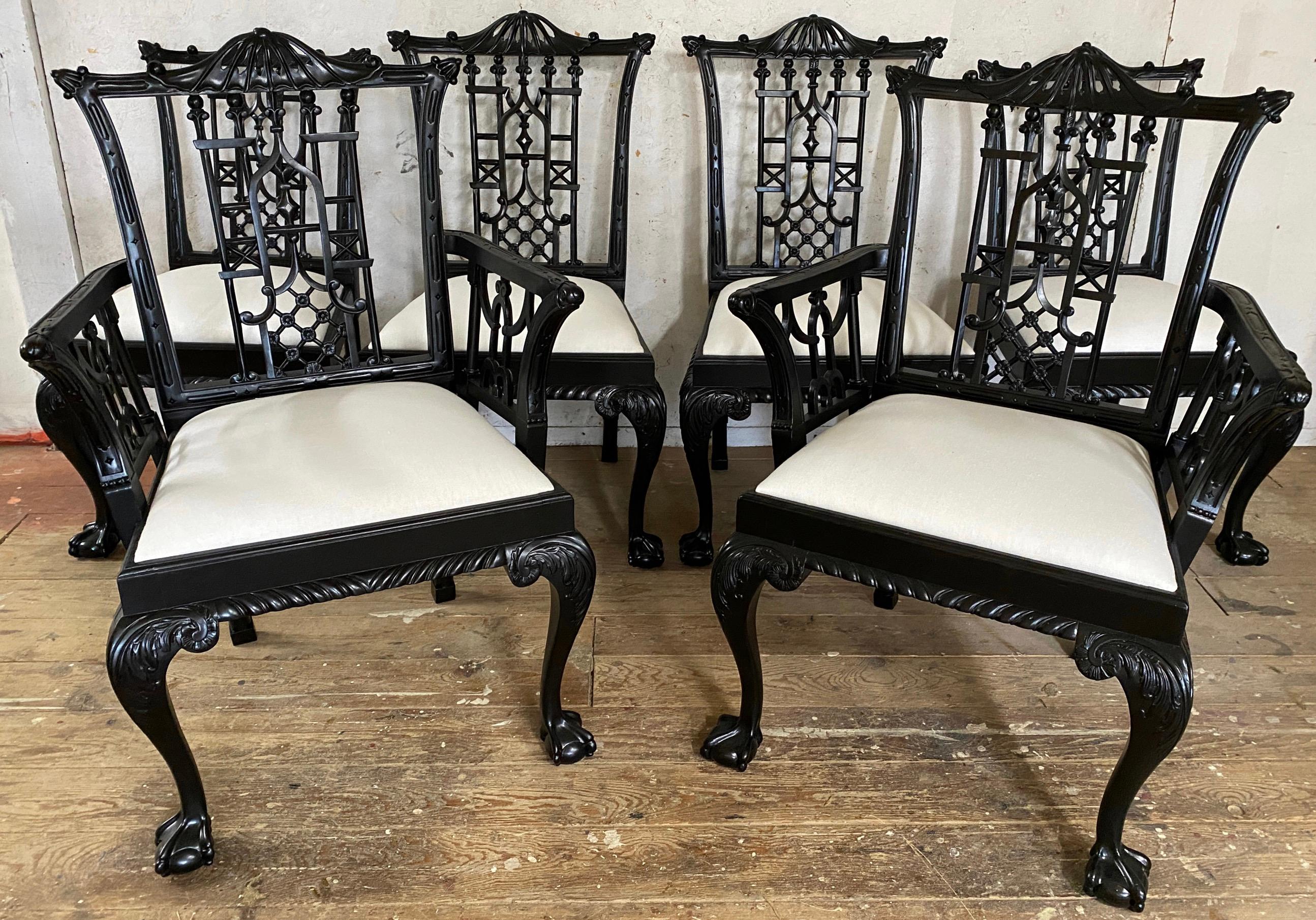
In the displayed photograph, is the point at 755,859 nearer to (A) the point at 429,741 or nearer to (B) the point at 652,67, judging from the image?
(A) the point at 429,741

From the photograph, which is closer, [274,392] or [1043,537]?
[1043,537]

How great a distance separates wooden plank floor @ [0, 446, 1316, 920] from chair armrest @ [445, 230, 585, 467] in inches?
21.2

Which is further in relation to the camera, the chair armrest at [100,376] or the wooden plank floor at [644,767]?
the wooden plank floor at [644,767]

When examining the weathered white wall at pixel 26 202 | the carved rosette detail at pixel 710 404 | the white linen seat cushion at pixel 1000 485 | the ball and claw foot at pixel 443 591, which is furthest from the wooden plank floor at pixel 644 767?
the weathered white wall at pixel 26 202

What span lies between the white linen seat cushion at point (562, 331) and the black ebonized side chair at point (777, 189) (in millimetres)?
186

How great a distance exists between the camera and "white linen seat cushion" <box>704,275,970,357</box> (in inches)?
Answer: 87.5

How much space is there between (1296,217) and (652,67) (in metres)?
1.90

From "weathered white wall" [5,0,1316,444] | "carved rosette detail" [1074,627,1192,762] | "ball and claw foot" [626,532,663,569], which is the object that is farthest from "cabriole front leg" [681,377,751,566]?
"carved rosette detail" [1074,627,1192,762]

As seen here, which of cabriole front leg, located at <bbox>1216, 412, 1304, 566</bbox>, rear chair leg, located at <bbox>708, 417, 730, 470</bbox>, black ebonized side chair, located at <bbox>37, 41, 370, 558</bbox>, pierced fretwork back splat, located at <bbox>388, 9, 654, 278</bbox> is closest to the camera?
black ebonized side chair, located at <bbox>37, 41, 370, 558</bbox>

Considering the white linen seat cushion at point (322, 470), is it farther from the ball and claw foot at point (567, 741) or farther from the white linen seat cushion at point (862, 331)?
the white linen seat cushion at point (862, 331)

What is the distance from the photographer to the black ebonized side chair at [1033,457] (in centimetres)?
Result: 137

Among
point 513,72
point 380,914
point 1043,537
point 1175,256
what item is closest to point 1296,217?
point 1175,256

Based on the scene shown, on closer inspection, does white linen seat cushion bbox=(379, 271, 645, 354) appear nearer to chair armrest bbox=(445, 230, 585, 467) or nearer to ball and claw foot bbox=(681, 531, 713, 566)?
chair armrest bbox=(445, 230, 585, 467)

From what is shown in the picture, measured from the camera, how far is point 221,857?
5.00 feet
